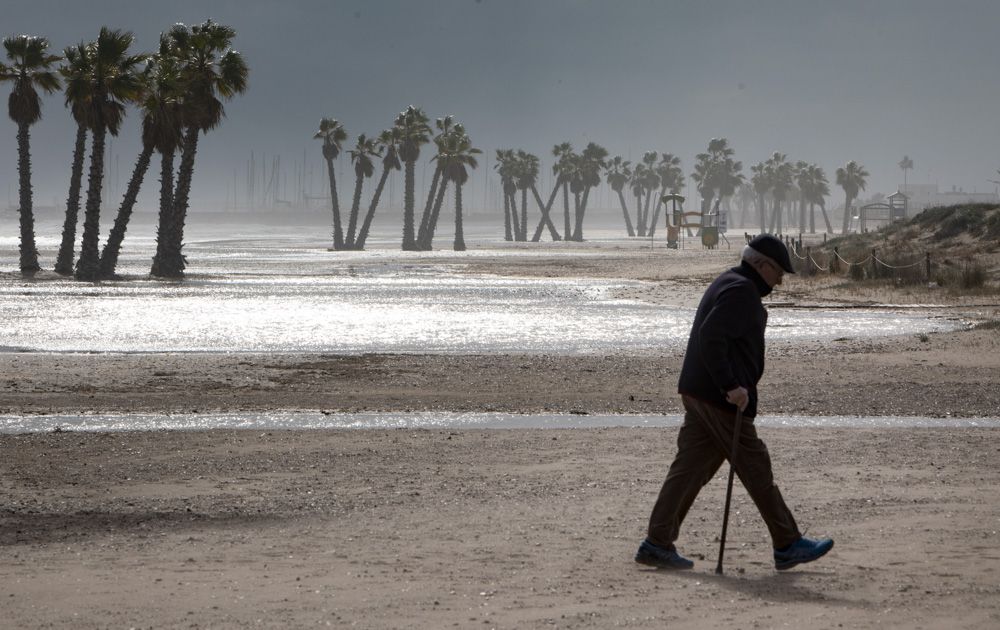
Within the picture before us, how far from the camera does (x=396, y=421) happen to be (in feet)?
45.0

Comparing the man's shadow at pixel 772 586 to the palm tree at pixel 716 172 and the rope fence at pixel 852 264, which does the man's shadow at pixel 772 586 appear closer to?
the rope fence at pixel 852 264

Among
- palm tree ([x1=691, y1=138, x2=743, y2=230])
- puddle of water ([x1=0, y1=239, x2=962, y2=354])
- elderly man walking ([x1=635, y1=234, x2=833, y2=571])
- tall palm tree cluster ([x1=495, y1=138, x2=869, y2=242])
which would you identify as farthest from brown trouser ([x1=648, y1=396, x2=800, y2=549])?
palm tree ([x1=691, y1=138, x2=743, y2=230])

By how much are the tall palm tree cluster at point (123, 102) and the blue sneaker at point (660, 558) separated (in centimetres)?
3975

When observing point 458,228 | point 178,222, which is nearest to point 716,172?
point 458,228

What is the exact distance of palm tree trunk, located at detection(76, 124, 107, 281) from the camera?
46.0 metres

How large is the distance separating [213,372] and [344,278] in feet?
103

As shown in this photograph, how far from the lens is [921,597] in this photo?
22.3 ft

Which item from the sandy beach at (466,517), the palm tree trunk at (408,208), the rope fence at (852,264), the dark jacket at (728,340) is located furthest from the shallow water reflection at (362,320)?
the palm tree trunk at (408,208)

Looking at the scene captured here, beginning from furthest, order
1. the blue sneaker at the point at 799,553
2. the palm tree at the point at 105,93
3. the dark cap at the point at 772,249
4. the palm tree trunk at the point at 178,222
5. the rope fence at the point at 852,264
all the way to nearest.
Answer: the palm tree trunk at the point at 178,222 < the palm tree at the point at 105,93 < the rope fence at the point at 852,264 < the blue sneaker at the point at 799,553 < the dark cap at the point at 772,249

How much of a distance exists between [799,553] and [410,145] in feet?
300

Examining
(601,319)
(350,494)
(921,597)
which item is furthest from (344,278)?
(921,597)

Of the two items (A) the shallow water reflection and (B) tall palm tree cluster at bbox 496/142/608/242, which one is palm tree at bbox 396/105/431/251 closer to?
(B) tall palm tree cluster at bbox 496/142/608/242

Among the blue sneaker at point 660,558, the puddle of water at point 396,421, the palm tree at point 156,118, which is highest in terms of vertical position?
the palm tree at point 156,118

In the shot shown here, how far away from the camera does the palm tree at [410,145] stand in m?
97.4
